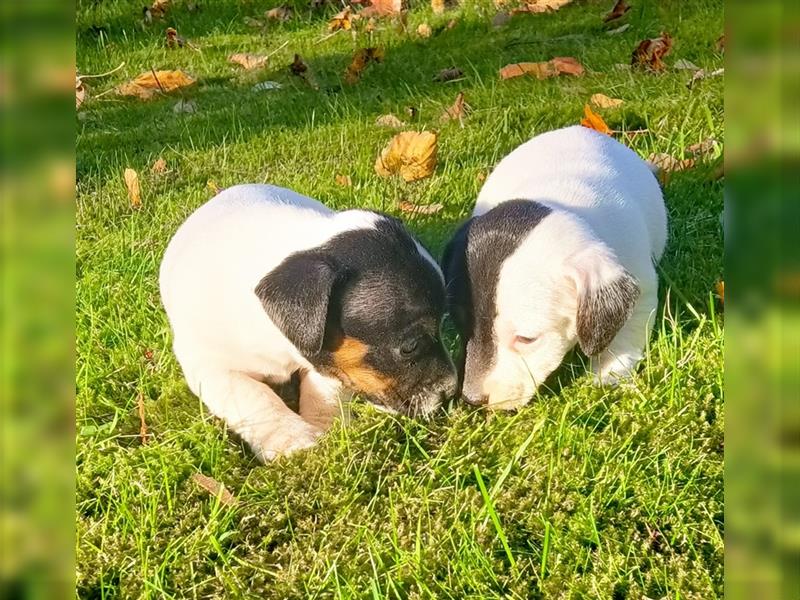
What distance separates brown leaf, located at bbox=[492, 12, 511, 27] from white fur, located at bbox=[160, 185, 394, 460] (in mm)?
5927

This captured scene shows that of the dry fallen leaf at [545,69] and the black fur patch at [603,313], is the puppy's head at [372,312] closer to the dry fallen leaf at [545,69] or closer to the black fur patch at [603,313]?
the black fur patch at [603,313]

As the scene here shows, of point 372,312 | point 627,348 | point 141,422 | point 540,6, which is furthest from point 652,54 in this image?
point 141,422

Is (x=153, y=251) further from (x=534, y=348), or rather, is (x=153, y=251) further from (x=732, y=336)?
(x=732, y=336)

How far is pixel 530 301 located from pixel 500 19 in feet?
21.5

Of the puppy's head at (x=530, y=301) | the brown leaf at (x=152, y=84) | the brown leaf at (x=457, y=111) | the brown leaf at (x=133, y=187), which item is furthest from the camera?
the brown leaf at (x=152, y=84)

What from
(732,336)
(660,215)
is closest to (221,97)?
(660,215)

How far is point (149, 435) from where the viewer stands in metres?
3.48

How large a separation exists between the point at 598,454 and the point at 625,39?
6022 millimetres

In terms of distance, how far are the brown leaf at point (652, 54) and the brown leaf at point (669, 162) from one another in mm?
1527

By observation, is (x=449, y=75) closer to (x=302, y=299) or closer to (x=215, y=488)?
(x=302, y=299)

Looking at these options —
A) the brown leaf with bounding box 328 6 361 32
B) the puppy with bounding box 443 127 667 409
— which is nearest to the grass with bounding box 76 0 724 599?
the puppy with bounding box 443 127 667 409

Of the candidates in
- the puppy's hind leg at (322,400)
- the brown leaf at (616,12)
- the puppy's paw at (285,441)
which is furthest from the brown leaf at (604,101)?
the puppy's paw at (285,441)

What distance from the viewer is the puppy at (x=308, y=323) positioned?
3430mm

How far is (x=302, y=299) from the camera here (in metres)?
3.34
